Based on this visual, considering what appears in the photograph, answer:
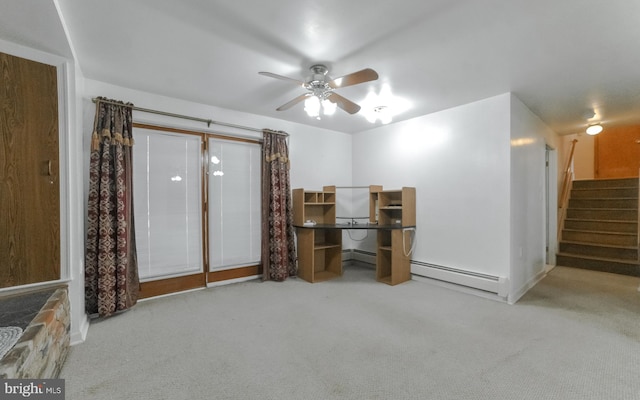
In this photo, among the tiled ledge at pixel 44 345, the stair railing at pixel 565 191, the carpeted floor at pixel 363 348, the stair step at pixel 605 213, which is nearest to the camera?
the tiled ledge at pixel 44 345

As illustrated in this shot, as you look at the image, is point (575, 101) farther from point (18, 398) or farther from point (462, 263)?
point (18, 398)

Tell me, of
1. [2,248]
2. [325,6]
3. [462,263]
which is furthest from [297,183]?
[2,248]

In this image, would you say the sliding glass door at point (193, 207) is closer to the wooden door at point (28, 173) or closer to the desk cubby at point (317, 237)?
the desk cubby at point (317, 237)

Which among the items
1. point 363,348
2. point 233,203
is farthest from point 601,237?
point 233,203

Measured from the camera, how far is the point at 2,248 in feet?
6.24

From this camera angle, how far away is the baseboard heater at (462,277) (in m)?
3.08

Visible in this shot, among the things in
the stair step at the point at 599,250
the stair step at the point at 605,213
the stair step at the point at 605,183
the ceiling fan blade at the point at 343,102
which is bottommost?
the stair step at the point at 599,250

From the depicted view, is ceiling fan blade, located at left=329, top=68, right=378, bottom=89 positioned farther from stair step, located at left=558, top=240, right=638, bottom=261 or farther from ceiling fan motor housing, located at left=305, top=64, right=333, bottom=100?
stair step, located at left=558, top=240, right=638, bottom=261

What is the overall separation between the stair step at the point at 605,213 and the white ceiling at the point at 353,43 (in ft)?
8.99

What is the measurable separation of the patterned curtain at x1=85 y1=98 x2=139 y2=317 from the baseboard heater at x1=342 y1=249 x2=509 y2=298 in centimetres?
353

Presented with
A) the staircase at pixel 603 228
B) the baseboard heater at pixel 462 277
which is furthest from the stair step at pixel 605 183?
the baseboard heater at pixel 462 277

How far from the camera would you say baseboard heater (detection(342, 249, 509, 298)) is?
3082mm

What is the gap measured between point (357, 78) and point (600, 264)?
203 inches

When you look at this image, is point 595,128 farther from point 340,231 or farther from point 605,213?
point 340,231
